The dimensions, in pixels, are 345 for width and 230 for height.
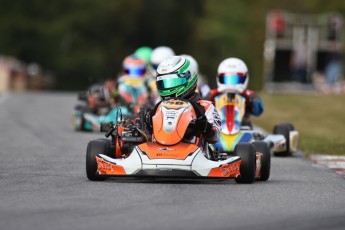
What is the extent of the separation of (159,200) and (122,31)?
281 ft

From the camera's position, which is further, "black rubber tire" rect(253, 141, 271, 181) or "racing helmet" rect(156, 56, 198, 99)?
"racing helmet" rect(156, 56, 198, 99)

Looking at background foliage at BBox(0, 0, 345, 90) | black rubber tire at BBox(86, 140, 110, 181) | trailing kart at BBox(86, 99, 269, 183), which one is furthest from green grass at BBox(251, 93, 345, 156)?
background foliage at BBox(0, 0, 345, 90)

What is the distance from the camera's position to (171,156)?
12.1m

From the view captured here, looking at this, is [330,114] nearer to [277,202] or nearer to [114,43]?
[277,202]

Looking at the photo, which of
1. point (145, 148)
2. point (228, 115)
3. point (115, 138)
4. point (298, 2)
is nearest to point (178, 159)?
point (145, 148)

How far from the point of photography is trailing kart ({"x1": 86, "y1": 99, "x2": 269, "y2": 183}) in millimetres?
12086

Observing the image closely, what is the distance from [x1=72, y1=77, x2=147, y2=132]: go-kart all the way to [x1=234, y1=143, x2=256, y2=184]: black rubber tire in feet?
30.3

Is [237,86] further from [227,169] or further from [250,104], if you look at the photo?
[227,169]

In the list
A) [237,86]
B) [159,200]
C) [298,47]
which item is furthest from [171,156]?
[298,47]

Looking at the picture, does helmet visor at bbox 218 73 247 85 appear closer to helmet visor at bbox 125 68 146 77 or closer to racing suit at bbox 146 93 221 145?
racing suit at bbox 146 93 221 145

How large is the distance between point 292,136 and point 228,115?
107 centimetres

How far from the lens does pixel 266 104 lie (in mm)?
36844

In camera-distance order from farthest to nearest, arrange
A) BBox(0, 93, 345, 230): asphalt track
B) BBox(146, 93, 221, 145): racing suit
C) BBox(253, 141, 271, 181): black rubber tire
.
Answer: BBox(253, 141, 271, 181): black rubber tire < BBox(146, 93, 221, 145): racing suit < BBox(0, 93, 345, 230): asphalt track

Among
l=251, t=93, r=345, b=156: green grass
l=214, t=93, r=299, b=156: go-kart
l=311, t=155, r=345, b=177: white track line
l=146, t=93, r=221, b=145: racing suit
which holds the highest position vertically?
l=146, t=93, r=221, b=145: racing suit
